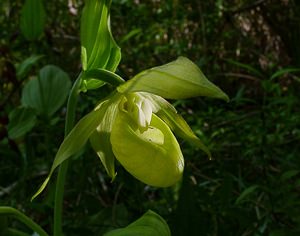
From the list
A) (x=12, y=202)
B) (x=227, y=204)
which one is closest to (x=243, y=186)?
(x=227, y=204)

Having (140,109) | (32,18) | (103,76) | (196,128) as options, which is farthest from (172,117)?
(196,128)

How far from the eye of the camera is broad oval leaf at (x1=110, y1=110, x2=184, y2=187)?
2.89ft

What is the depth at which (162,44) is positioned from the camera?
2754 mm

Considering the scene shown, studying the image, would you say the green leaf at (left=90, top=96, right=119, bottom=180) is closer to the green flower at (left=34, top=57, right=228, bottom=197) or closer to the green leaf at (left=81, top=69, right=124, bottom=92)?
the green flower at (left=34, top=57, right=228, bottom=197)

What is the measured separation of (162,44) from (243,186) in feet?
4.51

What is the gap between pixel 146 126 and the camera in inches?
36.9

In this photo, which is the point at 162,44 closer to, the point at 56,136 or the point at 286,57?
the point at 286,57

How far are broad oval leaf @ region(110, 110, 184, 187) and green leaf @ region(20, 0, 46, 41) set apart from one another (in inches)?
27.6

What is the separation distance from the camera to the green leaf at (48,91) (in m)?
1.64

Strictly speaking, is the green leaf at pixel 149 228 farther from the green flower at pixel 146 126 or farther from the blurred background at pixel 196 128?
the blurred background at pixel 196 128

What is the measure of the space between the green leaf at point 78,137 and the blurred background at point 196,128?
24 cm

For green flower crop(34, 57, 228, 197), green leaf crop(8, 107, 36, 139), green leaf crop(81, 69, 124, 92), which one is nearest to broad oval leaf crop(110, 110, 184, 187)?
green flower crop(34, 57, 228, 197)

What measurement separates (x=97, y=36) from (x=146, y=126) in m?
0.18

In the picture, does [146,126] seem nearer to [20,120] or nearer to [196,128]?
[20,120]
